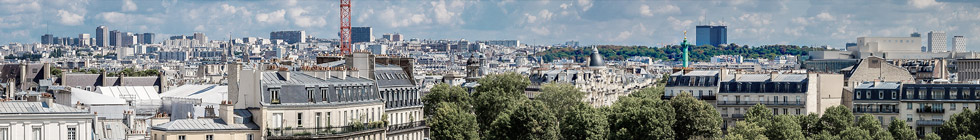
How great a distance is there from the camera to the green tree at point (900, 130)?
85.4 meters

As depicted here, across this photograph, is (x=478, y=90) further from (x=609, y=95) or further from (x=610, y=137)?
(x=609, y=95)

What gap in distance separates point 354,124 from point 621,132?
18.1 m

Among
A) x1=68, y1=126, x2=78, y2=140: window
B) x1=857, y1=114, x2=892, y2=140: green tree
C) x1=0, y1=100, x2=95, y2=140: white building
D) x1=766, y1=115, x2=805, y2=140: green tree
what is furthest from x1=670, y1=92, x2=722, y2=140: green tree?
x1=68, y1=126, x2=78, y2=140: window

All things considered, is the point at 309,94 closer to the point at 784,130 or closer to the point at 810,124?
the point at 784,130

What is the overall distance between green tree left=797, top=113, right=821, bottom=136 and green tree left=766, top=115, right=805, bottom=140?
3.87 m

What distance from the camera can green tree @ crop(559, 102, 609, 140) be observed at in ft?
268

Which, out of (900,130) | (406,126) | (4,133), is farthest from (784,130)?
(4,133)

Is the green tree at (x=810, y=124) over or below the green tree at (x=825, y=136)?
over

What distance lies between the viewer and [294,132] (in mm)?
62656

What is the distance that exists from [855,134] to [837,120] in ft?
19.0

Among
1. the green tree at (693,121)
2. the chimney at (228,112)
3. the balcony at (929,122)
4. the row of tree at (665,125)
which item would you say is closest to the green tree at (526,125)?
the row of tree at (665,125)

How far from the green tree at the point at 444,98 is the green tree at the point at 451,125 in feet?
25.4

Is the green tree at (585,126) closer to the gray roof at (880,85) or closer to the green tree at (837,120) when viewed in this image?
the green tree at (837,120)

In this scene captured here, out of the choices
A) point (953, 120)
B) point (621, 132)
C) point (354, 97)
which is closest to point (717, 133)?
point (621, 132)
